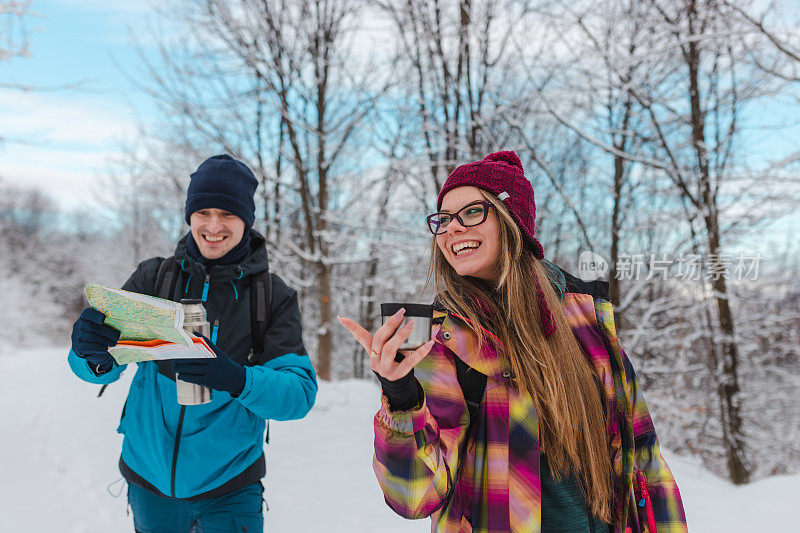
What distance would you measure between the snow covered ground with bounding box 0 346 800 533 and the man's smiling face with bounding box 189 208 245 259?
1.31m

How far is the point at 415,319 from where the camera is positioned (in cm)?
101

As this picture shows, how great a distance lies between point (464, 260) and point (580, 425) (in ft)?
1.92

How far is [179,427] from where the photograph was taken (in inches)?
68.2

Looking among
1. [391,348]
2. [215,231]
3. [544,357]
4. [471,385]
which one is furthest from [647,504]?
[215,231]

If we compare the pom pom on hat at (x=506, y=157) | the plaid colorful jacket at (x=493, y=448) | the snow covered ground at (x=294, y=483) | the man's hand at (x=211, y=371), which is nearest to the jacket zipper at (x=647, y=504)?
the plaid colorful jacket at (x=493, y=448)

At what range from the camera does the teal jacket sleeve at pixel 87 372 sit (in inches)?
65.6

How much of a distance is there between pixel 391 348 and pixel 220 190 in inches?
49.5

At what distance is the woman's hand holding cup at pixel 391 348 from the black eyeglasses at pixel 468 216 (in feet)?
1.86

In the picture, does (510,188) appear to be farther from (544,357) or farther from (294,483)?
(294,483)

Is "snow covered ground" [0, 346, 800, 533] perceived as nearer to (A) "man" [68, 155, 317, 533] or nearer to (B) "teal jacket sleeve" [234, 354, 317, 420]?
(A) "man" [68, 155, 317, 533]

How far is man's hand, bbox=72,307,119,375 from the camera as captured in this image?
1.46 metres

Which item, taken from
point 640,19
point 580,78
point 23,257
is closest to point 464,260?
point 580,78

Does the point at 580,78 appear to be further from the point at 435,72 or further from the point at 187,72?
the point at 187,72

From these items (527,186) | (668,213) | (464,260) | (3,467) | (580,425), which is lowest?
(3,467)
